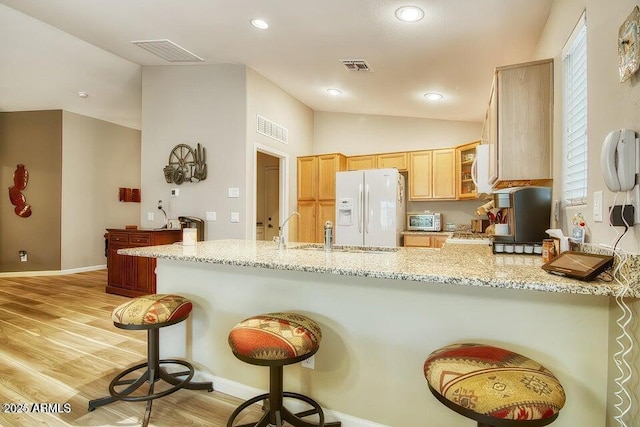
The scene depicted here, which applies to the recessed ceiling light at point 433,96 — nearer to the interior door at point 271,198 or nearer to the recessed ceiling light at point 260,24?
the recessed ceiling light at point 260,24

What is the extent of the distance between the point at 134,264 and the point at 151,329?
9.89ft

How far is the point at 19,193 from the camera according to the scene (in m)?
5.87

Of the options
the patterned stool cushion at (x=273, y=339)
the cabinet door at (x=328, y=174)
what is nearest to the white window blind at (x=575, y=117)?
the patterned stool cushion at (x=273, y=339)

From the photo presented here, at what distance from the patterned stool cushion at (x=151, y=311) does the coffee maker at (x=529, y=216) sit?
1.97 m

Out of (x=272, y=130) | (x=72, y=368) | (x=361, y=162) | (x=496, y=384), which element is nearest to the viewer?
(x=496, y=384)

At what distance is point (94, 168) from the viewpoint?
21.2ft

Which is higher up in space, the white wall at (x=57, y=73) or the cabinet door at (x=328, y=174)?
the white wall at (x=57, y=73)

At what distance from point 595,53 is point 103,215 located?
7604 mm

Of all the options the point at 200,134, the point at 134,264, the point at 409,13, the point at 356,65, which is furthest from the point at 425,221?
the point at 134,264

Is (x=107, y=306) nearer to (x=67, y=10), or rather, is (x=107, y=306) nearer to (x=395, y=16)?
(x=67, y=10)

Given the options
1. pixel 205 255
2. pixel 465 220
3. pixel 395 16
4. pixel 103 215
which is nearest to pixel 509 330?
pixel 205 255

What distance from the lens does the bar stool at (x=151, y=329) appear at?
1.78m

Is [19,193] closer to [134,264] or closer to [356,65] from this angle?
[134,264]

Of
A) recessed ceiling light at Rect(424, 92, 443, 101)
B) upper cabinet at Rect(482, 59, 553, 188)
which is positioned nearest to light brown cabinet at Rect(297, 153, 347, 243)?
recessed ceiling light at Rect(424, 92, 443, 101)
